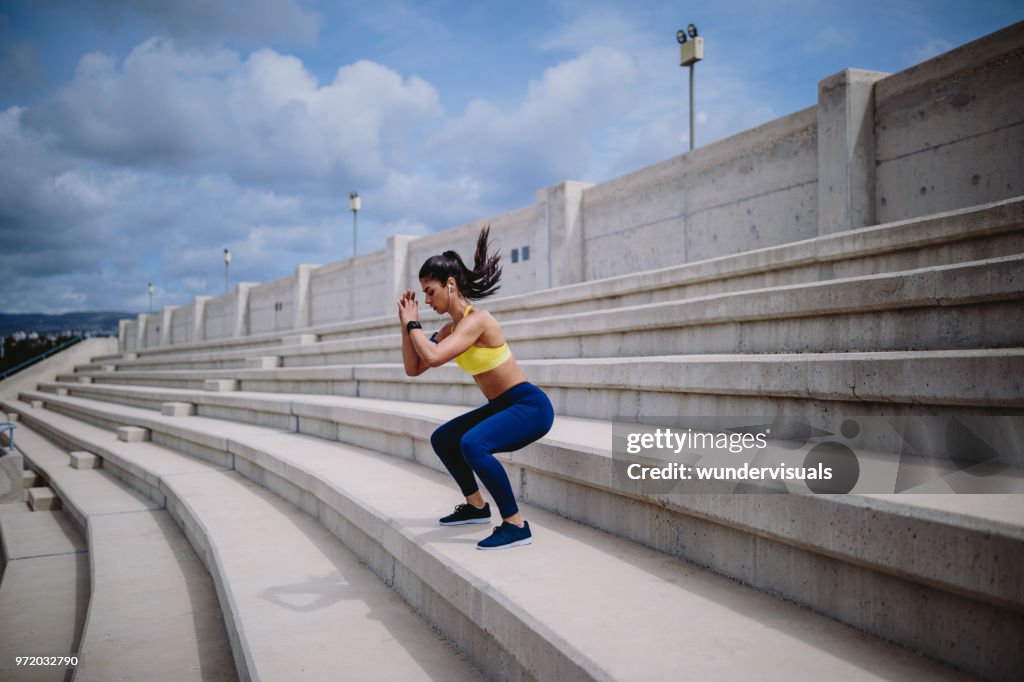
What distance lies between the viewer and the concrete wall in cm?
595

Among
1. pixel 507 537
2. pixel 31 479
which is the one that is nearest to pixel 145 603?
pixel 507 537

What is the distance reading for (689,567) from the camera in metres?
2.62

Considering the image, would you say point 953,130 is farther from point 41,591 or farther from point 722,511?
point 41,591

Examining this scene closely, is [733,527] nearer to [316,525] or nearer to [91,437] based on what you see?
[316,525]

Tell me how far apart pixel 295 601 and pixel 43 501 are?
5951 millimetres

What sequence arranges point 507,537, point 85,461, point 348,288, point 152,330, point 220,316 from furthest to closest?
point 152,330 → point 220,316 → point 348,288 → point 85,461 → point 507,537

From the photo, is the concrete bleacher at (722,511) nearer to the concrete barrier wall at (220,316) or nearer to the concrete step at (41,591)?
the concrete step at (41,591)

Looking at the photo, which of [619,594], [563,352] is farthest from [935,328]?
[563,352]

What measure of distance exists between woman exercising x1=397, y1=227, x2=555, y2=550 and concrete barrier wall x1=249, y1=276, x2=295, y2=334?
774 inches

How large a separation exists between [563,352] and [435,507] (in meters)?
2.79

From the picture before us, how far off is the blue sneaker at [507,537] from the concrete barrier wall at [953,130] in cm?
548

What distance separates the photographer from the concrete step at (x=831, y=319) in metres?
2.86

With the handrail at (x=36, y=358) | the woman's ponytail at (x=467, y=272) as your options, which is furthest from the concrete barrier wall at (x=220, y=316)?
the woman's ponytail at (x=467, y=272)

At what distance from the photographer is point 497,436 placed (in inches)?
117
